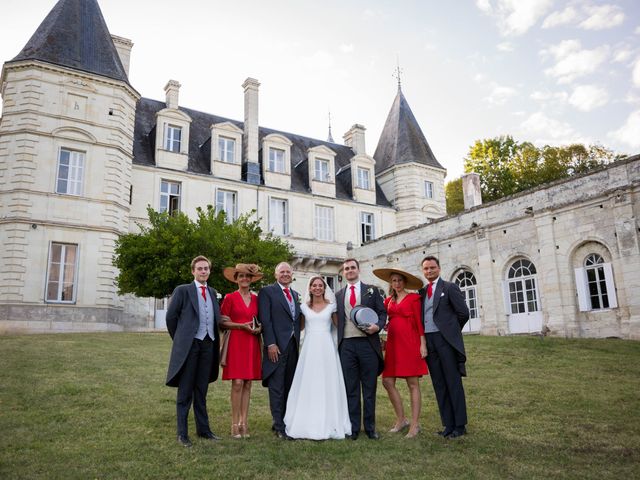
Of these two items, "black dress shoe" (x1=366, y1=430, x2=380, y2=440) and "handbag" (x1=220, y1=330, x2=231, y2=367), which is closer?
"black dress shoe" (x1=366, y1=430, x2=380, y2=440)

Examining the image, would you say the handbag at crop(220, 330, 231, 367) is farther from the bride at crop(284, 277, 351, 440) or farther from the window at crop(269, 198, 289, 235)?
the window at crop(269, 198, 289, 235)

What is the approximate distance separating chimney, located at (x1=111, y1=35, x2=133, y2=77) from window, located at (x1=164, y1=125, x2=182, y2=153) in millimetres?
3548

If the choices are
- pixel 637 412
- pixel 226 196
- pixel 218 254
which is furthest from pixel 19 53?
pixel 637 412

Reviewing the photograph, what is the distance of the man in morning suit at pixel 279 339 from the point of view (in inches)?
229

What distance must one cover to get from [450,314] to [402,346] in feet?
2.17

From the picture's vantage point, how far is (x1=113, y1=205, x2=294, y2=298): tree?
648 inches

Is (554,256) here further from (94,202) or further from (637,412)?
(94,202)

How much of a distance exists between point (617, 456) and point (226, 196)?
22128 millimetres

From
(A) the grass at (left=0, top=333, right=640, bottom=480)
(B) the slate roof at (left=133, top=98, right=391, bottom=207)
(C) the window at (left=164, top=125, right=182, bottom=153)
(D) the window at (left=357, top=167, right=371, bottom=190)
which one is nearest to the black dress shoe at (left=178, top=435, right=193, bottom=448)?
(A) the grass at (left=0, top=333, right=640, bottom=480)

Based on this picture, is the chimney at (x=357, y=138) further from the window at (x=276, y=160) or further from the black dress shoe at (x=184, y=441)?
the black dress shoe at (x=184, y=441)

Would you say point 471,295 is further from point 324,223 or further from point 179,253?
point 179,253

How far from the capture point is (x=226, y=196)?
25.3 metres

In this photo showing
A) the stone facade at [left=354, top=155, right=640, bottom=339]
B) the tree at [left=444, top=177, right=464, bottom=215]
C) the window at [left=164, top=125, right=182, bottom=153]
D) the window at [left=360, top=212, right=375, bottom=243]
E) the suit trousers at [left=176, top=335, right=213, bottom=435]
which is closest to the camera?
the suit trousers at [left=176, top=335, right=213, bottom=435]

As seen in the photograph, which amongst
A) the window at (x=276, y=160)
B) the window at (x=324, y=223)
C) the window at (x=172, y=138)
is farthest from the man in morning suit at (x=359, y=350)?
the window at (x=276, y=160)
